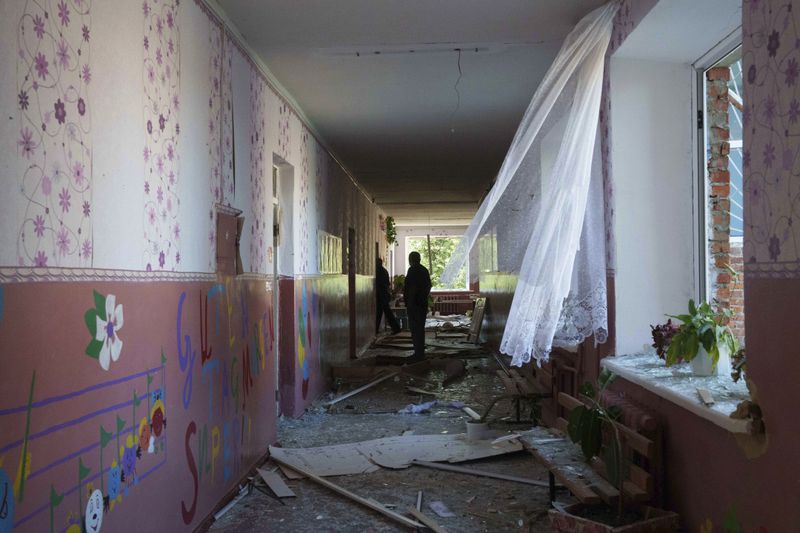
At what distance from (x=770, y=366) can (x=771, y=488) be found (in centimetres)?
38

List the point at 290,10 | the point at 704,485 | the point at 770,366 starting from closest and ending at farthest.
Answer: the point at 770,366 < the point at 704,485 < the point at 290,10

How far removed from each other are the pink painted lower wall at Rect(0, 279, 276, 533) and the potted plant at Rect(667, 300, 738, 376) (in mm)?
2232

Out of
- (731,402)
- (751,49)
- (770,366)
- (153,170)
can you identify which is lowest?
(731,402)

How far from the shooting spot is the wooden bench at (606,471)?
9.27 ft

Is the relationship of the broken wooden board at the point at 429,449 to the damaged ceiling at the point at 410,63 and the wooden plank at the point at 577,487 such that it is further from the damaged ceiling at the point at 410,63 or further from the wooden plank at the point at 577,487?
the damaged ceiling at the point at 410,63

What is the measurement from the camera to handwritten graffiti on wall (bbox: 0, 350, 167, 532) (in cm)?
185

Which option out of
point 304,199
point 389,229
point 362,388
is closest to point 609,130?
point 304,199

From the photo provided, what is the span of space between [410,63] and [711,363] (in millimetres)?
2921

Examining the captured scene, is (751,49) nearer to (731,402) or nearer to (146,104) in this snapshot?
(731,402)

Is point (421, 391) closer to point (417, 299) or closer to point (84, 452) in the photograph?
point (417, 299)

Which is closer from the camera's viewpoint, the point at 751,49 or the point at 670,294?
the point at 751,49

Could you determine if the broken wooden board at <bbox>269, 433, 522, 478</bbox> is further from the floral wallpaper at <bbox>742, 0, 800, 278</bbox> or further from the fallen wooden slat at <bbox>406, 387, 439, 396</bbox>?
the floral wallpaper at <bbox>742, 0, 800, 278</bbox>

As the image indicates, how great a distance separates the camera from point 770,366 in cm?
197

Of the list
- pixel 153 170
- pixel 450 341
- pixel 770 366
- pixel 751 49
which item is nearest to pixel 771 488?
pixel 770 366
